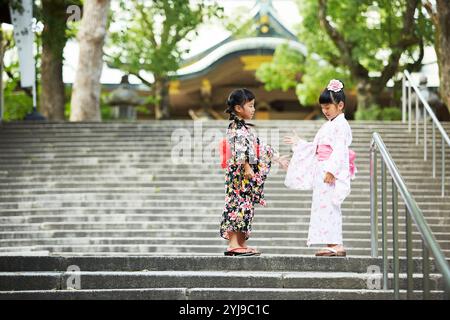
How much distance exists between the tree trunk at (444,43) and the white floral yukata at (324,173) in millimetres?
8037

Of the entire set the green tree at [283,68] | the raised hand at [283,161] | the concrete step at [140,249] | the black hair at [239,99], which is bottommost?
the concrete step at [140,249]

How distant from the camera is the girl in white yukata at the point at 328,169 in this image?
274 inches

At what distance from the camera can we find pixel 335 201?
23.0ft

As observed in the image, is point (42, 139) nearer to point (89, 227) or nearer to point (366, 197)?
point (89, 227)

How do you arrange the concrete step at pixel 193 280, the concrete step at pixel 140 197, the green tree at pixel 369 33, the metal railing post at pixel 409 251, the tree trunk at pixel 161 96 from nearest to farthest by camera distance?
the metal railing post at pixel 409 251, the concrete step at pixel 193 280, the concrete step at pixel 140 197, the green tree at pixel 369 33, the tree trunk at pixel 161 96

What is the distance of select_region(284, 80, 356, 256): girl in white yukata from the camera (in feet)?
22.9

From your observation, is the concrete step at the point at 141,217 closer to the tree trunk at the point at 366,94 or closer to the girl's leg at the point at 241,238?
the girl's leg at the point at 241,238

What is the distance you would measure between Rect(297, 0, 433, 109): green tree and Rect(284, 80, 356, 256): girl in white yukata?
15.0 m

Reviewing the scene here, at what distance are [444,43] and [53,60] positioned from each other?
1049 centimetres

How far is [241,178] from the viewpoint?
6.98 m

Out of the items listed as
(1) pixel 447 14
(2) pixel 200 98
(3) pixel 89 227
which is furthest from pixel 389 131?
(2) pixel 200 98

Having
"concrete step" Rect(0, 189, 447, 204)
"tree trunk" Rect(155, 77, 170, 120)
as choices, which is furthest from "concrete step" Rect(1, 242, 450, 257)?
"tree trunk" Rect(155, 77, 170, 120)

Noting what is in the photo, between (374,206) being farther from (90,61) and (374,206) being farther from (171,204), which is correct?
(90,61)

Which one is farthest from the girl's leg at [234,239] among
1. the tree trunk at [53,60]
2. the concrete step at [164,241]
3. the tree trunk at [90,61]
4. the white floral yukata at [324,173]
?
the tree trunk at [53,60]
